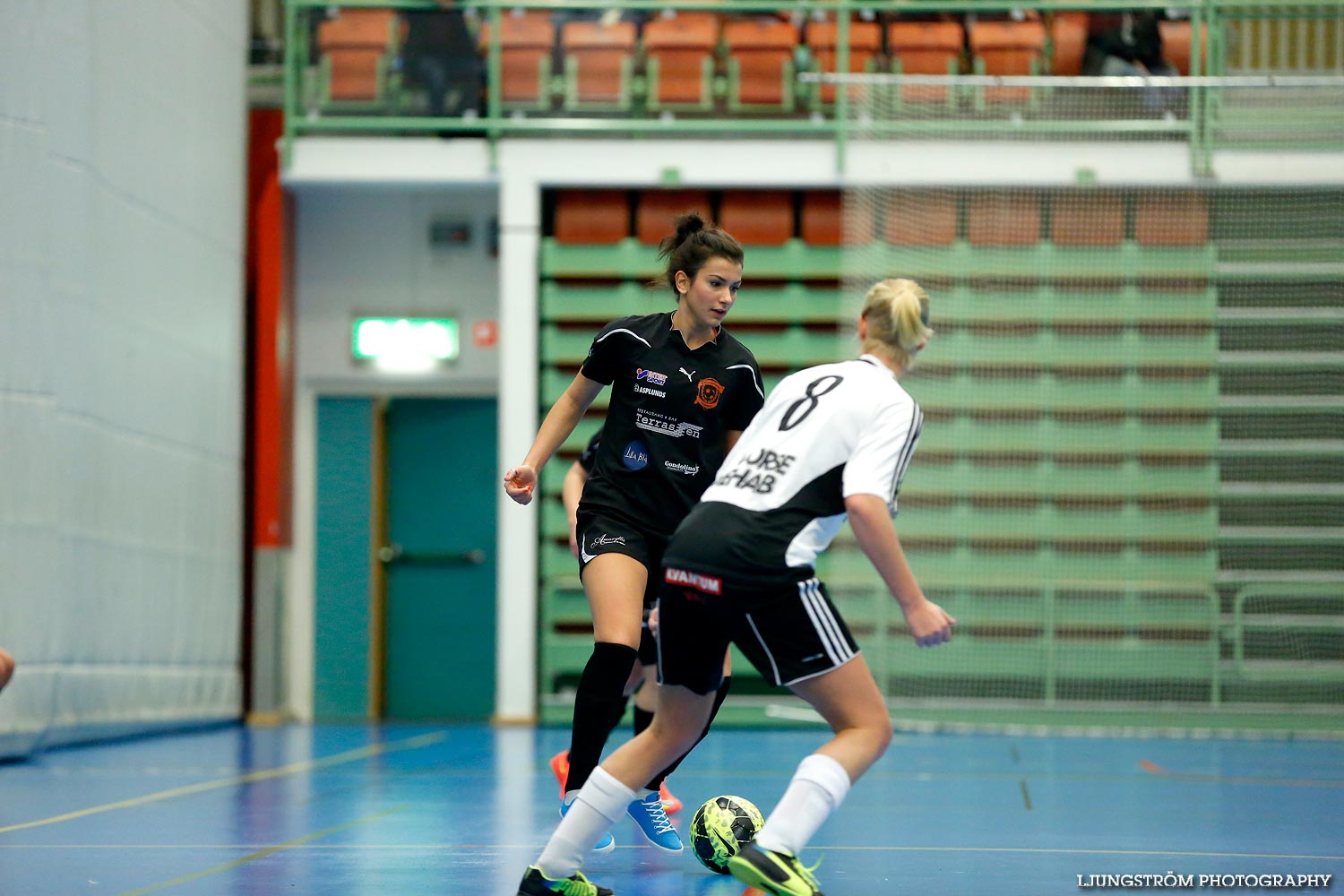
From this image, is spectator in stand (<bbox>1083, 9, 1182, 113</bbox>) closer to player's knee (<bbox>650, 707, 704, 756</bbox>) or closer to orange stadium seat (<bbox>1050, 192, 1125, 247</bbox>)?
orange stadium seat (<bbox>1050, 192, 1125, 247</bbox>)

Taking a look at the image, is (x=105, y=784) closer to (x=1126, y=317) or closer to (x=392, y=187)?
(x=392, y=187)

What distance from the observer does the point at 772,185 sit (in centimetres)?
1137

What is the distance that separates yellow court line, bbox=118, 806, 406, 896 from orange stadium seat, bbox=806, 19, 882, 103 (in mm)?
7533

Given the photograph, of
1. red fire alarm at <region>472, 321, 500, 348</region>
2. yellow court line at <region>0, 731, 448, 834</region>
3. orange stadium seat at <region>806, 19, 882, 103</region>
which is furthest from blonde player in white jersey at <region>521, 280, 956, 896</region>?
red fire alarm at <region>472, 321, 500, 348</region>

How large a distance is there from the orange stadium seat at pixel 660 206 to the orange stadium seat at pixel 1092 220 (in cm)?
279

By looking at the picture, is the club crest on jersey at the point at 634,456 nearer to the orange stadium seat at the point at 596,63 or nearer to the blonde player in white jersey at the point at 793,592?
the blonde player in white jersey at the point at 793,592

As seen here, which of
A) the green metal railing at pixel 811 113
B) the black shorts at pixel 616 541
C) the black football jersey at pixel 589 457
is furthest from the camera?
the green metal railing at pixel 811 113

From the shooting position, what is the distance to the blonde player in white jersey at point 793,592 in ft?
10.1

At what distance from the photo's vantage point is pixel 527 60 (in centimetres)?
1141

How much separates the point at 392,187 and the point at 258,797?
6.88 m

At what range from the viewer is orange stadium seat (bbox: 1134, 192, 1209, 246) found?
11188mm

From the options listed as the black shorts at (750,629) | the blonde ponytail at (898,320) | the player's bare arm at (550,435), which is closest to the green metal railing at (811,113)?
the player's bare arm at (550,435)

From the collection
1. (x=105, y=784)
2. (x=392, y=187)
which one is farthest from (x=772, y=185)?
(x=105, y=784)

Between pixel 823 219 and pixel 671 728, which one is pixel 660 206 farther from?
pixel 671 728
